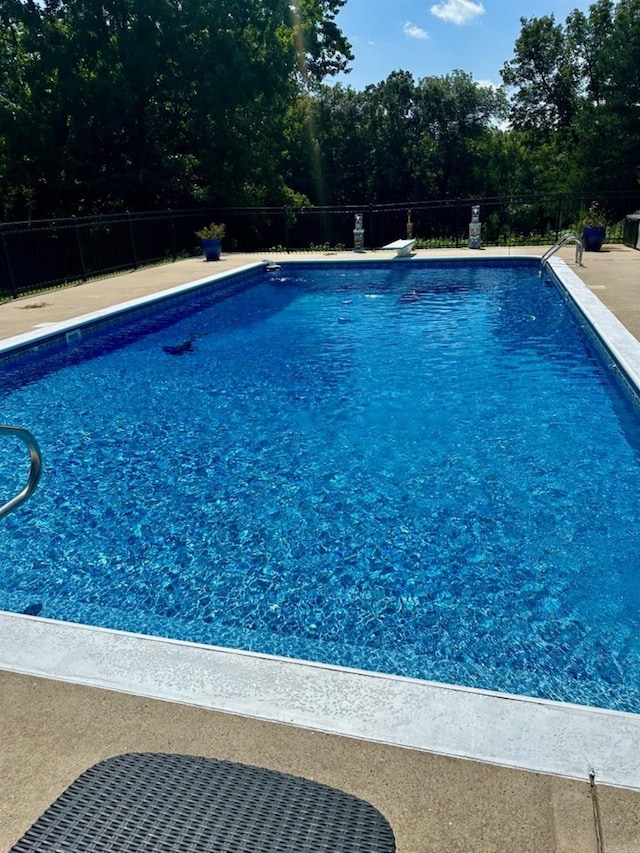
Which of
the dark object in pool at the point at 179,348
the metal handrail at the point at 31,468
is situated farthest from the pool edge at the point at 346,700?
the dark object in pool at the point at 179,348

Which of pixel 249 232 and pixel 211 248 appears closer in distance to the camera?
pixel 211 248

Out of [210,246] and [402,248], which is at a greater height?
[210,246]

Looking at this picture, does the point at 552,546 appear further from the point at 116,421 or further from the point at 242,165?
the point at 242,165

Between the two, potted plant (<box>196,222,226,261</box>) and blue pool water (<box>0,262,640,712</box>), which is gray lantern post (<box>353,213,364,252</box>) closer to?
potted plant (<box>196,222,226,261</box>)

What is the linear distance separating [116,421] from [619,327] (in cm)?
606

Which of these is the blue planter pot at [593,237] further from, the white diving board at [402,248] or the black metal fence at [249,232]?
the white diving board at [402,248]

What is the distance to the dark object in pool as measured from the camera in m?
8.97

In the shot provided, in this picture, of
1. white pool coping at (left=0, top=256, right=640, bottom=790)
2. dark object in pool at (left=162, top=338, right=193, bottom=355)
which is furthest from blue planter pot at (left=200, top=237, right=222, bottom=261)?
white pool coping at (left=0, top=256, right=640, bottom=790)

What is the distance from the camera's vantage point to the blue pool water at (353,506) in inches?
123

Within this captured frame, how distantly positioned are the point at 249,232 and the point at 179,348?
12.5 meters

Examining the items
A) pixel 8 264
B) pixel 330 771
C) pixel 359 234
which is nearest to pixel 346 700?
pixel 330 771

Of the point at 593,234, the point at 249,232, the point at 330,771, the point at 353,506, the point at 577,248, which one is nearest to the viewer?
the point at 330,771

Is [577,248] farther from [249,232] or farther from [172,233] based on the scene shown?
[249,232]

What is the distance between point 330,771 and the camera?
192 centimetres
